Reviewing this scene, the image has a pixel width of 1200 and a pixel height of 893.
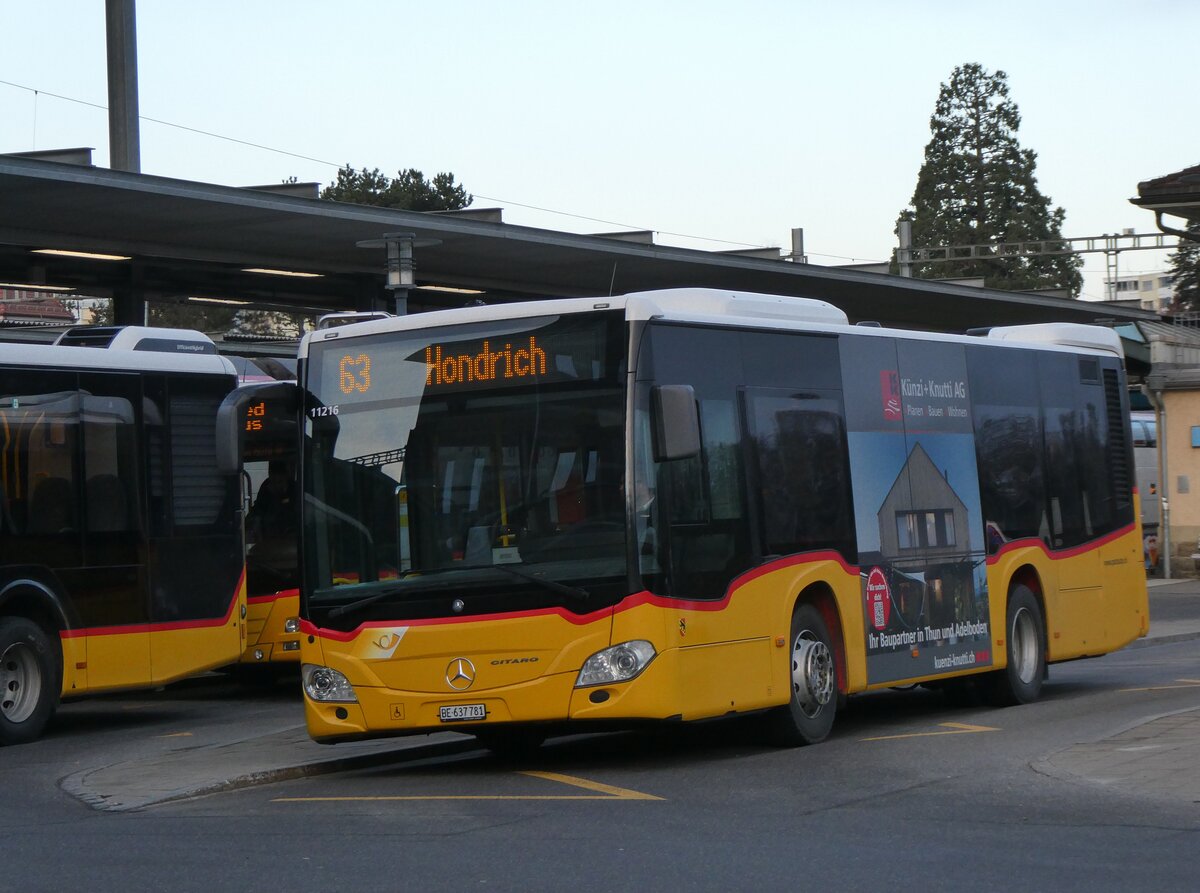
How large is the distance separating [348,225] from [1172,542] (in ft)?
64.1

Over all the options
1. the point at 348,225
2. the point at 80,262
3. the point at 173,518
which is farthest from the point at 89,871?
the point at 80,262

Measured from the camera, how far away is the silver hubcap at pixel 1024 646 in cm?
1596

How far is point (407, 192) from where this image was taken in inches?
3745

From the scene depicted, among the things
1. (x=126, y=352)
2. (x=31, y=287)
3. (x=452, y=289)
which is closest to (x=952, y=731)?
(x=126, y=352)

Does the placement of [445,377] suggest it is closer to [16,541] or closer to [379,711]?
[379,711]

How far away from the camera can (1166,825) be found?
9016 mm

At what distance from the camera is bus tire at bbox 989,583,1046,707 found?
15.8 meters

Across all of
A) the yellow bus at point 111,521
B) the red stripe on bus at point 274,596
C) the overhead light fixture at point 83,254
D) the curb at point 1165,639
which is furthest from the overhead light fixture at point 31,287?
the curb at point 1165,639

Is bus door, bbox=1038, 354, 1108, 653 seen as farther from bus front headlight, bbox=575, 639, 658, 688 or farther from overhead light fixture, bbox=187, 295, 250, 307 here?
overhead light fixture, bbox=187, 295, 250, 307

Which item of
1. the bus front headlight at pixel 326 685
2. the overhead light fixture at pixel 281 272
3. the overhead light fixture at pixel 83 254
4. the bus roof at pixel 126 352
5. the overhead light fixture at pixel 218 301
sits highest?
the overhead light fixture at pixel 218 301

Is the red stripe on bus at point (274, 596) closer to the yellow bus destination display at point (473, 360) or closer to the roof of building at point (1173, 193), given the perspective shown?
the yellow bus destination display at point (473, 360)

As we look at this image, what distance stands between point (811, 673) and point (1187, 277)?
79.8 m

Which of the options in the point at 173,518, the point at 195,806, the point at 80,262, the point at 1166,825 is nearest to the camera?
the point at 1166,825

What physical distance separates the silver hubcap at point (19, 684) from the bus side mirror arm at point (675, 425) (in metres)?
6.02
